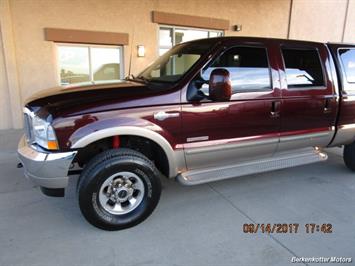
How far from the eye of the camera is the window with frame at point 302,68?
3.72 metres

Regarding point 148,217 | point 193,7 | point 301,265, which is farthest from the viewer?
point 193,7

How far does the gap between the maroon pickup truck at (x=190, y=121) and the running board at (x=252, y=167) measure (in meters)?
0.01

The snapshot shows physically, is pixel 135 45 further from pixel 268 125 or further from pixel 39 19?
pixel 268 125

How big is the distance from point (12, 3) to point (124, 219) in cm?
603

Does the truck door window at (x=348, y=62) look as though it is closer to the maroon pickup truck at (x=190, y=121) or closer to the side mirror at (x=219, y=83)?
the maroon pickup truck at (x=190, y=121)

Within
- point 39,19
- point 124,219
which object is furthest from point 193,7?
point 124,219

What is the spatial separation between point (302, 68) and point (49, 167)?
3.42m

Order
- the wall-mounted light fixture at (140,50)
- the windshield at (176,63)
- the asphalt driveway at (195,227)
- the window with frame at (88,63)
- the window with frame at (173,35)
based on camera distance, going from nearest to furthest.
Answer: the asphalt driveway at (195,227) → the windshield at (176,63) → the window with frame at (88,63) → the wall-mounted light fixture at (140,50) → the window with frame at (173,35)

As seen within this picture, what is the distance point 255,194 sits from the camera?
3.84 m

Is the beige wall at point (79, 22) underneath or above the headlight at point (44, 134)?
above

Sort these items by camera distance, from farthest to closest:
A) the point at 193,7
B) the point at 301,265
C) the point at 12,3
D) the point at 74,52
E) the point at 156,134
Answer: the point at 193,7 < the point at 74,52 < the point at 12,3 < the point at 156,134 < the point at 301,265

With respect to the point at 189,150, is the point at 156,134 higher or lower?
higher

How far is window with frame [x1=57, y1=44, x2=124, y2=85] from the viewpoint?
284 inches

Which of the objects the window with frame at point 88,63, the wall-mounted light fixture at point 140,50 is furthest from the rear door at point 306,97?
the window with frame at point 88,63
